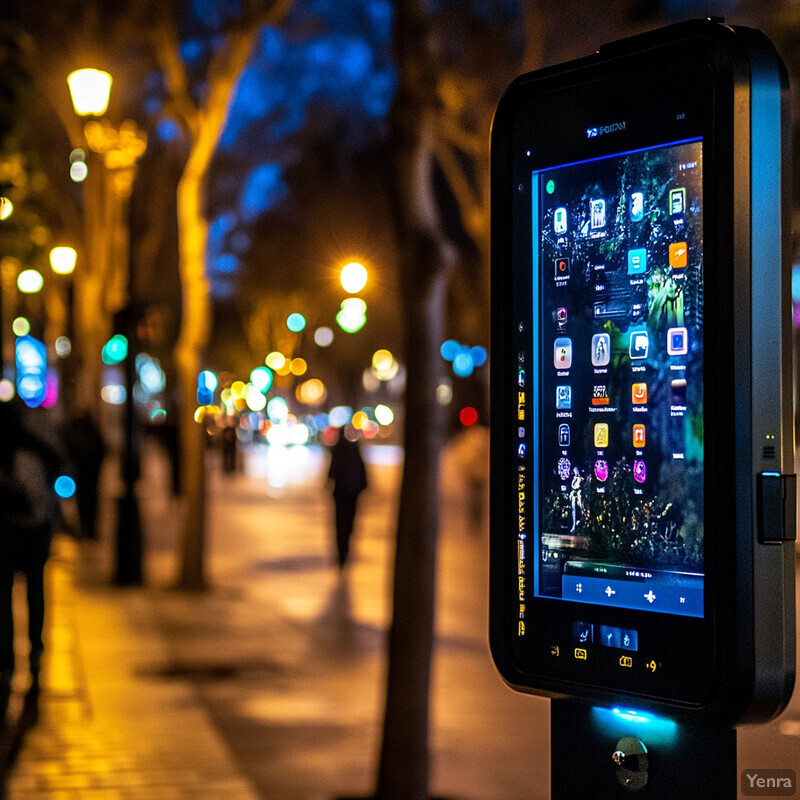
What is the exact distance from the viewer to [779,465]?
2.64 meters

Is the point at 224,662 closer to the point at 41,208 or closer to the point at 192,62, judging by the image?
the point at 192,62

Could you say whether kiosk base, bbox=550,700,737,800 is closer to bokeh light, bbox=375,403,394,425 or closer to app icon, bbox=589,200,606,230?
app icon, bbox=589,200,606,230

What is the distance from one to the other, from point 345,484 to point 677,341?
52.4 feet

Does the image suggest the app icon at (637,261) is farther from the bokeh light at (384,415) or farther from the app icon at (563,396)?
the bokeh light at (384,415)

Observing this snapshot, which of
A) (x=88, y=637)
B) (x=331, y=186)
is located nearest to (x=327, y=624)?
(x=88, y=637)

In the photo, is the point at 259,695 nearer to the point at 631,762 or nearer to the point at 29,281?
the point at 631,762

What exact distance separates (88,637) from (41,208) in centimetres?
1765

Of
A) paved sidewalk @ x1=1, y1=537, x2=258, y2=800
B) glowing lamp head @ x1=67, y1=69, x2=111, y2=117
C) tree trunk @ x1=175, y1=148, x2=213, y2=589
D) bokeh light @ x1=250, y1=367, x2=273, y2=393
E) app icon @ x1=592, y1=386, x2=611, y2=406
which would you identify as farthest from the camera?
bokeh light @ x1=250, y1=367, x2=273, y2=393

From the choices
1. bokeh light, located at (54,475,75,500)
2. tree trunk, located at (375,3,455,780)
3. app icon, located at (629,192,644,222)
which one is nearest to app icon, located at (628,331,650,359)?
app icon, located at (629,192,644,222)

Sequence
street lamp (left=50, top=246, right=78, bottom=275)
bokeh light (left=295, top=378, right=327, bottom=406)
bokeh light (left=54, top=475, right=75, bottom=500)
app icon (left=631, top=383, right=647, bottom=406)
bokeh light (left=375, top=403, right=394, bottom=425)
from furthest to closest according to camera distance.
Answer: bokeh light (left=295, top=378, right=327, bottom=406), bokeh light (left=375, top=403, right=394, bottom=425), street lamp (left=50, top=246, right=78, bottom=275), bokeh light (left=54, top=475, right=75, bottom=500), app icon (left=631, top=383, right=647, bottom=406)

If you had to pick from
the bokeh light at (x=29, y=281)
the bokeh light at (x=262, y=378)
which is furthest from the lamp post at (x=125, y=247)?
the bokeh light at (x=262, y=378)

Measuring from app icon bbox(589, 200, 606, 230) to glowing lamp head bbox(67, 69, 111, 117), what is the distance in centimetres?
1352

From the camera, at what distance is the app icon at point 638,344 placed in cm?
291

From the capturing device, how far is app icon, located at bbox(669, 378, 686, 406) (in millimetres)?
2803
